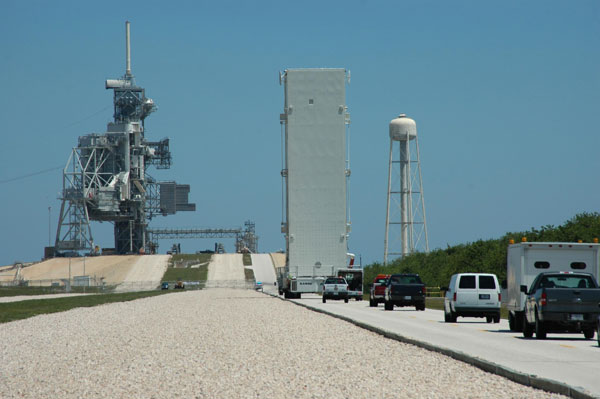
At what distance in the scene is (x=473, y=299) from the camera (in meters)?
31.4

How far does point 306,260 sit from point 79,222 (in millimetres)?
96350

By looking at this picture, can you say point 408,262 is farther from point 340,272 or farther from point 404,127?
point 340,272

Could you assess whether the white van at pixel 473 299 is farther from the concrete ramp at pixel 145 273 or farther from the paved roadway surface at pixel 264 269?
the paved roadway surface at pixel 264 269

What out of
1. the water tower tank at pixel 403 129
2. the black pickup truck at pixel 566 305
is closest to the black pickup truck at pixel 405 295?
the black pickup truck at pixel 566 305

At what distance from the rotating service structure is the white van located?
4389 inches

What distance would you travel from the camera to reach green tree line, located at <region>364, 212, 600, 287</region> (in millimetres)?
52062

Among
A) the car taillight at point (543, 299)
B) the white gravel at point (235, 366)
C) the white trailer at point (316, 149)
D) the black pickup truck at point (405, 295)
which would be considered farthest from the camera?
the white trailer at point (316, 149)

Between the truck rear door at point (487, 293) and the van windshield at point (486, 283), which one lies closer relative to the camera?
the truck rear door at point (487, 293)

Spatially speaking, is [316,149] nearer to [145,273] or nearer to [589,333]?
[589,333]

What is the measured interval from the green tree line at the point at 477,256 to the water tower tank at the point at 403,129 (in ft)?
40.1

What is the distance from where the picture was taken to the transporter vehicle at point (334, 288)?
50031mm

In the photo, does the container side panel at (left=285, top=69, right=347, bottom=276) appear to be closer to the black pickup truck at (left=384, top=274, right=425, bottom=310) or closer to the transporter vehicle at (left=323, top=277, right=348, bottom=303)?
the transporter vehicle at (left=323, top=277, right=348, bottom=303)

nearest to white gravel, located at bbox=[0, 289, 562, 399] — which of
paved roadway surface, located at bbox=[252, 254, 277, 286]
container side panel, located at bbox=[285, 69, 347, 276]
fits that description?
container side panel, located at bbox=[285, 69, 347, 276]

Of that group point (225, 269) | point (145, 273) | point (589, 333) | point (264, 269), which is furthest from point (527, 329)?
point (225, 269)
